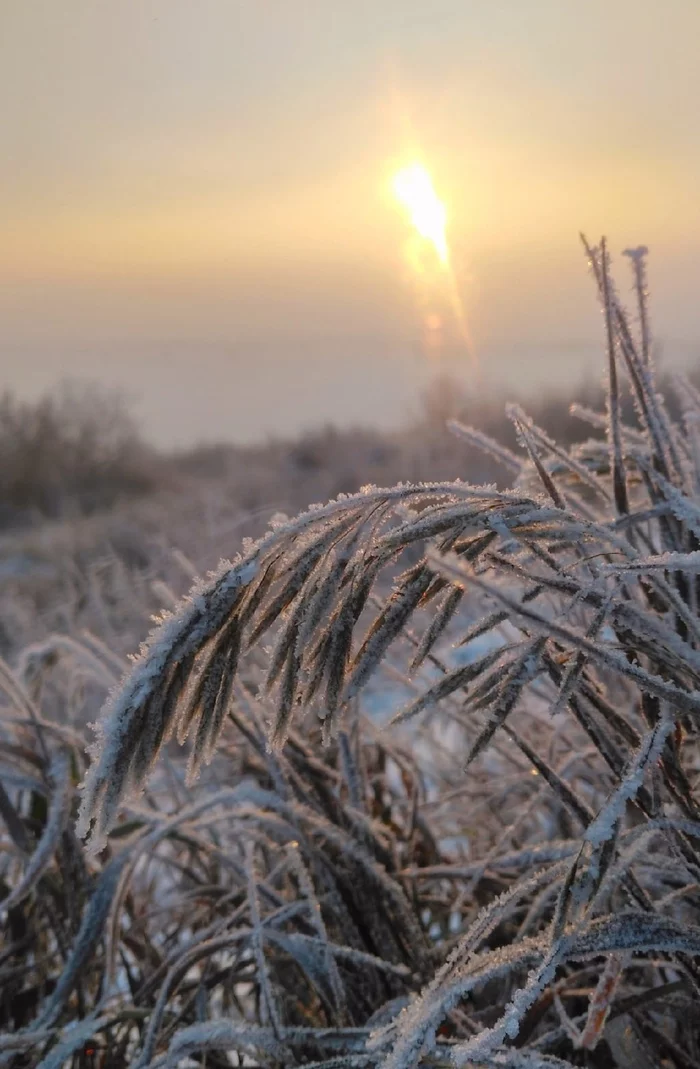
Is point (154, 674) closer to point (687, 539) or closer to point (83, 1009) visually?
point (687, 539)

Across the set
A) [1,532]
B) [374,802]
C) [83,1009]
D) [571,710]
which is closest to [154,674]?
[571,710]

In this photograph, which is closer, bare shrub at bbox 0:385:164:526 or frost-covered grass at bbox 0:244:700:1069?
frost-covered grass at bbox 0:244:700:1069

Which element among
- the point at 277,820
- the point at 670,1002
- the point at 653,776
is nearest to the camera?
the point at 653,776

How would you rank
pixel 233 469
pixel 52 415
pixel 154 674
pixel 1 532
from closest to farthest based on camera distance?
pixel 154 674
pixel 1 532
pixel 233 469
pixel 52 415

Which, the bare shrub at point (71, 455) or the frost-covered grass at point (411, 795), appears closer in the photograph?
the frost-covered grass at point (411, 795)

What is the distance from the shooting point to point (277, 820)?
1325 millimetres

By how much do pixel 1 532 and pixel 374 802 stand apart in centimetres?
1469

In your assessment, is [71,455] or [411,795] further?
[71,455]

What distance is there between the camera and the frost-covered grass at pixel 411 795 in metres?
0.80

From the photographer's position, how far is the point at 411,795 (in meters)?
1.62

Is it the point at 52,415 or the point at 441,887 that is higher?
the point at 52,415

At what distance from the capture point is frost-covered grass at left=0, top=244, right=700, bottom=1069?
2.63 ft

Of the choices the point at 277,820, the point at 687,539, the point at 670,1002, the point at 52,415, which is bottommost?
the point at 670,1002

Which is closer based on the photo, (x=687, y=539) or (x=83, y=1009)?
(x=687, y=539)
